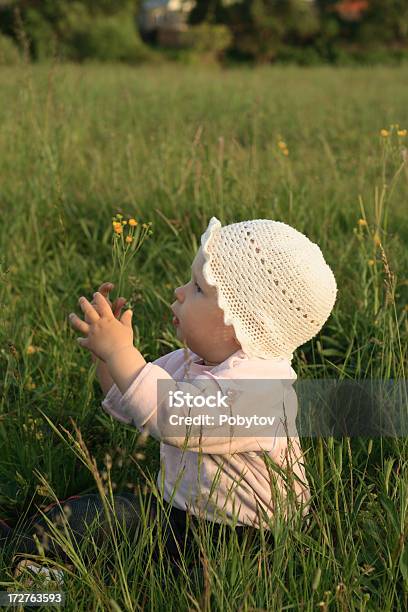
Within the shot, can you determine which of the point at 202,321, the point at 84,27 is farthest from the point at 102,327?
the point at 84,27

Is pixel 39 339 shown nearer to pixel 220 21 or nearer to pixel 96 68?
pixel 96 68

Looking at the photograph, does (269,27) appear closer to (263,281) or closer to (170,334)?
(170,334)

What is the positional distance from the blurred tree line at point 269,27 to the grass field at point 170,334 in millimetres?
27646

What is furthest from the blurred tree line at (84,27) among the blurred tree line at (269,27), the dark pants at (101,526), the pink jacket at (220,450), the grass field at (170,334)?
the pink jacket at (220,450)

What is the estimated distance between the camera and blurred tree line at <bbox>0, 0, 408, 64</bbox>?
105 feet

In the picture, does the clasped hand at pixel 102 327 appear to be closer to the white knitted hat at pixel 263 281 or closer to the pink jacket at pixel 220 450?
the pink jacket at pixel 220 450

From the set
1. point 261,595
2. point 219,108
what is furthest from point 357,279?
point 219,108

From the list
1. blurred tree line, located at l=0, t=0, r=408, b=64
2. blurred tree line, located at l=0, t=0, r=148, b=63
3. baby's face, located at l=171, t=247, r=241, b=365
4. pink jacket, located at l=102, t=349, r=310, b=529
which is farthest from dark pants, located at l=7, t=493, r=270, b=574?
blurred tree line, located at l=0, t=0, r=408, b=64

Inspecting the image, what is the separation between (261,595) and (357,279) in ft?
5.63

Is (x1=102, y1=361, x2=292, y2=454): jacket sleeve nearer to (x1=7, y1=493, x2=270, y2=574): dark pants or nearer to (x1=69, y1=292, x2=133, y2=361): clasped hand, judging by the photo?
(x1=69, y1=292, x2=133, y2=361): clasped hand

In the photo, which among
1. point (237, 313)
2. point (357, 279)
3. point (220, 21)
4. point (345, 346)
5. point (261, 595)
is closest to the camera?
point (261, 595)

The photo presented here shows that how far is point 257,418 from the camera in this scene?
182cm

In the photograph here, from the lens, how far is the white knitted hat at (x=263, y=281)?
183 centimetres

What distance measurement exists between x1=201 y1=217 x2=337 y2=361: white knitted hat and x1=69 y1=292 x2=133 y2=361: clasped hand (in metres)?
0.22
